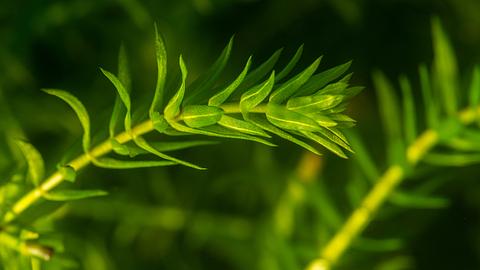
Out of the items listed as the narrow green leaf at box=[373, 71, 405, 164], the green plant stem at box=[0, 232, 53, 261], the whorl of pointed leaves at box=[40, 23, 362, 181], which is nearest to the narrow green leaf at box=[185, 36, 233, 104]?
the whorl of pointed leaves at box=[40, 23, 362, 181]

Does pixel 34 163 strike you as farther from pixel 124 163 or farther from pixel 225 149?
pixel 225 149

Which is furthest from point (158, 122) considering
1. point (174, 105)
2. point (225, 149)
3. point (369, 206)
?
point (225, 149)

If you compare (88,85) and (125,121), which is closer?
(125,121)

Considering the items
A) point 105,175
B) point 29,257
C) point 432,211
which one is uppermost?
point 105,175

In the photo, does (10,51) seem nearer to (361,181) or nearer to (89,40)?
(89,40)

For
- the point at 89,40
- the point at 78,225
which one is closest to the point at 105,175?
the point at 78,225

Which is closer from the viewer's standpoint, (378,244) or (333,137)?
(333,137)
